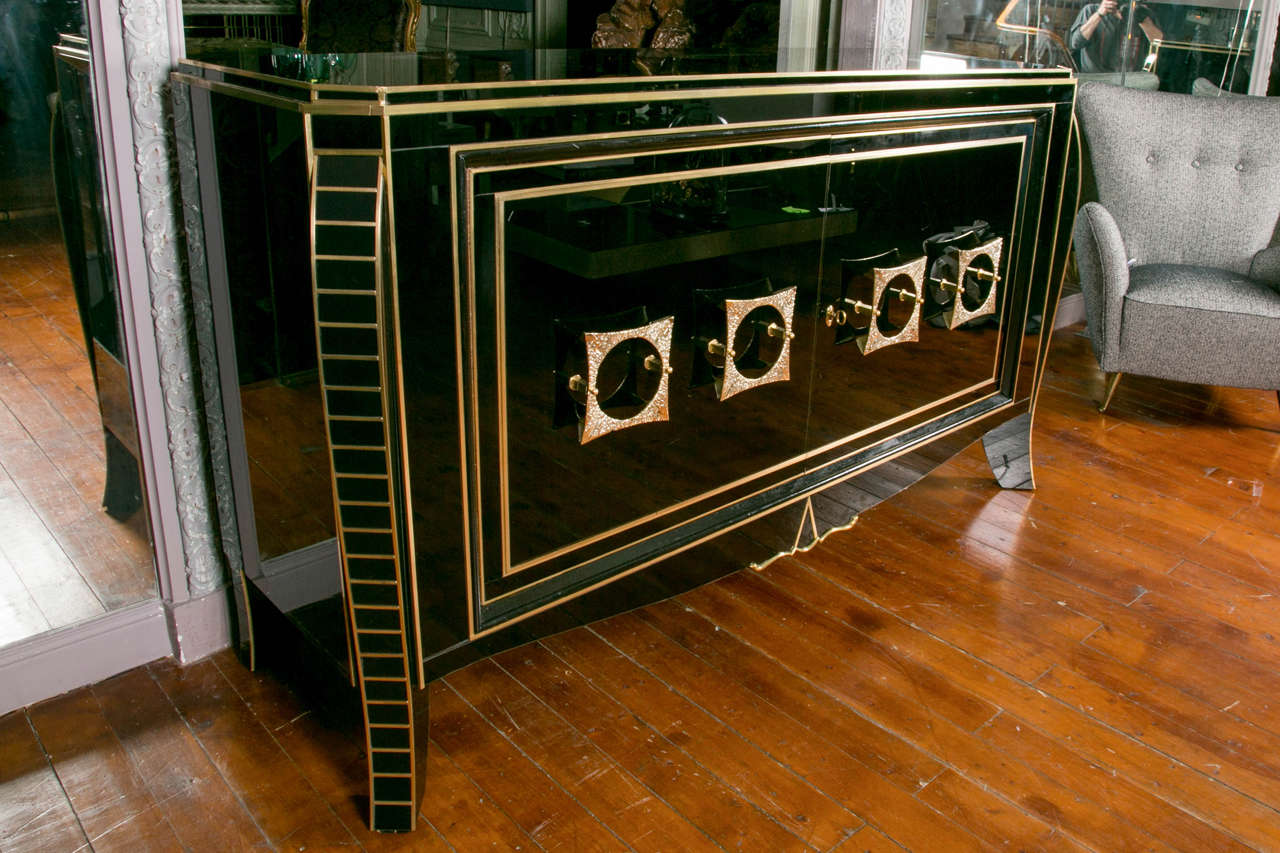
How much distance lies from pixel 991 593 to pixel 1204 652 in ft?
1.07

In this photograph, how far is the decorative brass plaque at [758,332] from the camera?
1.32 metres

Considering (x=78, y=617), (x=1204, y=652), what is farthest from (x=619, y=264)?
(x=1204, y=652)

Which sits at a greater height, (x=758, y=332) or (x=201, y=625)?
(x=758, y=332)

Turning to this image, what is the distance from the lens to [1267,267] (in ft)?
8.07

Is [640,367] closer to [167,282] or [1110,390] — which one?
[167,282]

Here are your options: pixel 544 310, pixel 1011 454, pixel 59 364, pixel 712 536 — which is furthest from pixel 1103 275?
pixel 59 364

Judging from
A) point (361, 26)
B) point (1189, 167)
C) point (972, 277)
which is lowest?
point (972, 277)

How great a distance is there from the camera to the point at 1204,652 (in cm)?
159

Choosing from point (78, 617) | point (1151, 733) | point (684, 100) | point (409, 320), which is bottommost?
point (1151, 733)

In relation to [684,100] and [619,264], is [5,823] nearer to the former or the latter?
[619,264]

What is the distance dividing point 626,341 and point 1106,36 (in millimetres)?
2331

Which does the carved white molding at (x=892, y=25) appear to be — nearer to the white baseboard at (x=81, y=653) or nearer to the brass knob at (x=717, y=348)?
the brass knob at (x=717, y=348)

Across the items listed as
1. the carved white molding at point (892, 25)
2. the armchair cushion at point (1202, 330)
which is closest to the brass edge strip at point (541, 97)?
the carved white molding at point (892, 25)

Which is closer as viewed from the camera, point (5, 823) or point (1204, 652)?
point (5, 823)
